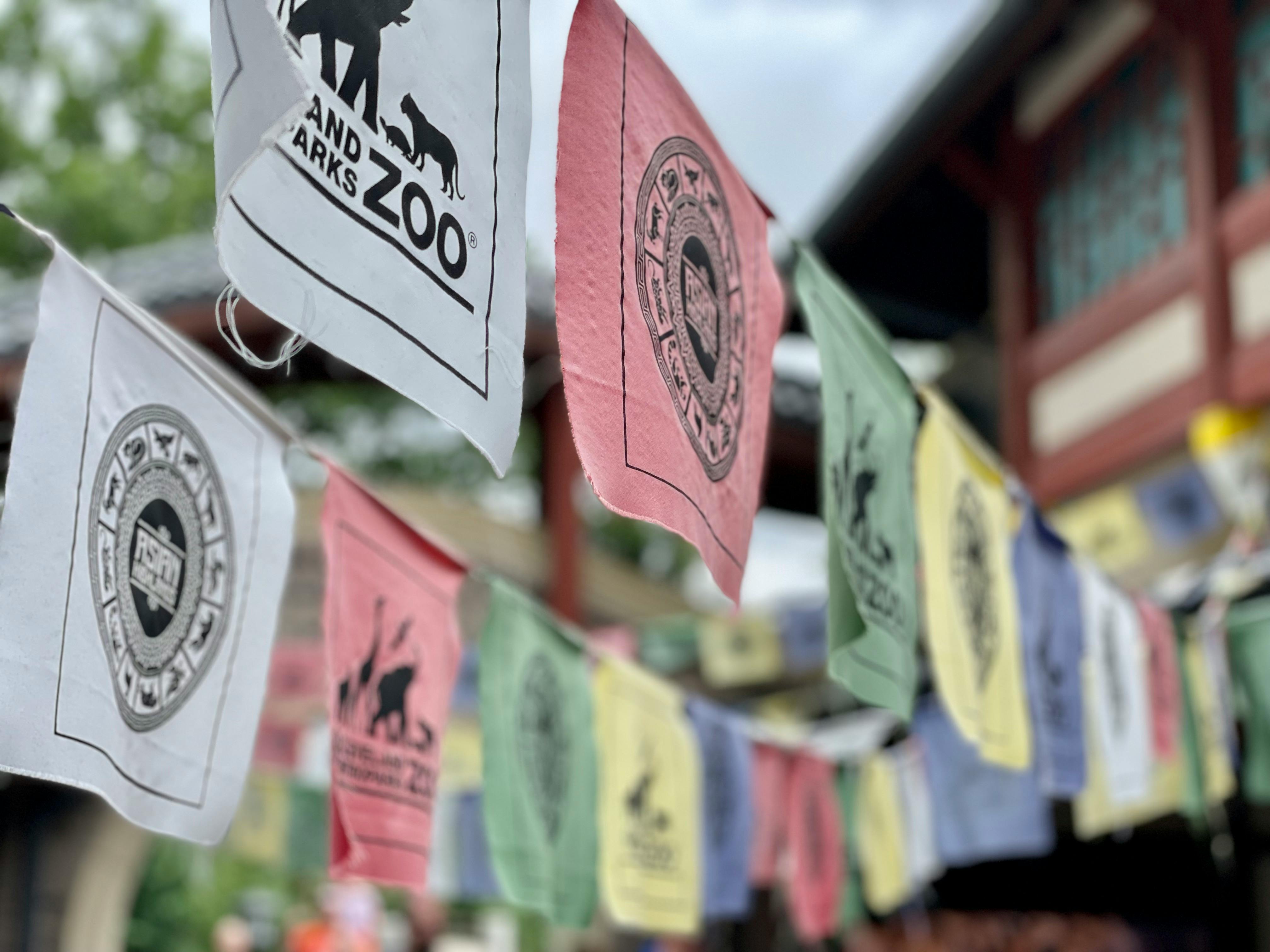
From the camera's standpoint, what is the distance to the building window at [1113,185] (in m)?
8.58

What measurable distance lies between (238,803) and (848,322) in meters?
1.83

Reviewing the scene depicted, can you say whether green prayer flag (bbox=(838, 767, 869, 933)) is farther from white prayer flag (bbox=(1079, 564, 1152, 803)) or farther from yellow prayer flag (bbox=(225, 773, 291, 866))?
yellow prayer flag (bbox=(225, 773, 291, 866))

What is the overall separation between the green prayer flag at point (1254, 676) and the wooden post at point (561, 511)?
4.26 m

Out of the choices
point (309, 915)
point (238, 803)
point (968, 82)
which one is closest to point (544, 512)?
point (968, 82)

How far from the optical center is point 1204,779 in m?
6.65

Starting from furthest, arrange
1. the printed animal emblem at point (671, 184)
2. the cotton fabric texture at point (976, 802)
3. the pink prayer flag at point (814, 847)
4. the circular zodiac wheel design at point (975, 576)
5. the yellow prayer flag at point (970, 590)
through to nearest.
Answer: the pink prayer flag at point (814, 847) → the cotton fabric texture at point (976, 802) → the circular zodiac wheel design at point (975, 576) → the yellow prayer flag at point (970, 590) → the printed animal emblem at point (671, 184)

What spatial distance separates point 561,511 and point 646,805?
4.53 meters

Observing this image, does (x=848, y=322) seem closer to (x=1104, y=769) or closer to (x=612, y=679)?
(x=612, y=679)

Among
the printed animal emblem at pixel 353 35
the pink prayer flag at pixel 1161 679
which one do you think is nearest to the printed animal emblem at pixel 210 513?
the printed animal emblem at pixel 353 35

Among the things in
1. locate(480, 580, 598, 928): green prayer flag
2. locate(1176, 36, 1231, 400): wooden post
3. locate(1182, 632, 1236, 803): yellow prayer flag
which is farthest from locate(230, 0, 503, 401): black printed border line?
locate(1176, 36, 1231, 400): wooden post

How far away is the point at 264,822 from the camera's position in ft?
26.0

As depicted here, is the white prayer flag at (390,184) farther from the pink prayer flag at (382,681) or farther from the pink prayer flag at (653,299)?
the pink prayer flag at (382,681)

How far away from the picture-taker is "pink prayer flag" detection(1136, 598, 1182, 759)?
6.15 m

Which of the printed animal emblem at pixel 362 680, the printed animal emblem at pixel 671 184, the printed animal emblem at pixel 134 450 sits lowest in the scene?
the printed animal emblem at pixel 362 680
